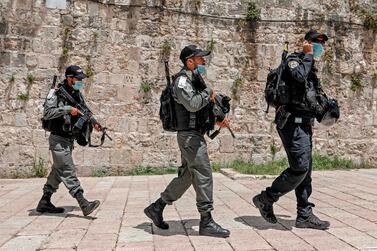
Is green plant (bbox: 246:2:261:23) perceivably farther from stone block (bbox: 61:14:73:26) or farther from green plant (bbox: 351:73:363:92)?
stone block (bbox: 61:14:73:26)

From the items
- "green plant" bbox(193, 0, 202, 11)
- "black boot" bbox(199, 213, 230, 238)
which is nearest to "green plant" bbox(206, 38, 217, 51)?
"green plant" bbox(193, 0, 202, 11)

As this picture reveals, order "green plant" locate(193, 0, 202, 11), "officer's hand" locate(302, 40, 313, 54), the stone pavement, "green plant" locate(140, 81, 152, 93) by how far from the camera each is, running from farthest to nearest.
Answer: "green plant" locate(193, 0, 202, 11) → "green plant" locate(140, 81, 152, 93) → "officer's hand" locate(302, 40, 313, 54) → the stone pavement

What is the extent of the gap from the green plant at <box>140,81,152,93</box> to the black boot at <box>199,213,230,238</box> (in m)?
6.06

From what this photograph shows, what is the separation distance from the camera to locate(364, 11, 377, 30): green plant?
11.0 metres

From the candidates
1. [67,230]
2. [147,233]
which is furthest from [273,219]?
[67,230]

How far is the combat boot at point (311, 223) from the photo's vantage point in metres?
4.66

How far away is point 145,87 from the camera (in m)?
10.2

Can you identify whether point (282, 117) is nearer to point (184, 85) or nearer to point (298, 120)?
point (298, 120)

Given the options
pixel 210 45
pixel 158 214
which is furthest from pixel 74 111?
pixel 210 45

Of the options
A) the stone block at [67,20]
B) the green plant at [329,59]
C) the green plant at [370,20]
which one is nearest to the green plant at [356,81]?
the green plant at [329,59]

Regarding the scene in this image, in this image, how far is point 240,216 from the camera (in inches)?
215

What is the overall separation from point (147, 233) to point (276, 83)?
2123mm

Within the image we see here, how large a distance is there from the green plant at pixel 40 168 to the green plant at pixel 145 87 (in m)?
2.72

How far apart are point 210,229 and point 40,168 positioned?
6.24 metres
